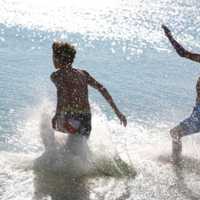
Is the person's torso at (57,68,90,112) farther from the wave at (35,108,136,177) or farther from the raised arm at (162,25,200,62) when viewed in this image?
the raised arm at (162,25,200,62)

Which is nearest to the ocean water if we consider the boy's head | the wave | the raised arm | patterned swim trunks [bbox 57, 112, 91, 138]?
the wave

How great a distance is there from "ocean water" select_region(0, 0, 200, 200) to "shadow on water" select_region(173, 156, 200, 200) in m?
0.01

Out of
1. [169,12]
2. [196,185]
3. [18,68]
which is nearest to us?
[196,185]

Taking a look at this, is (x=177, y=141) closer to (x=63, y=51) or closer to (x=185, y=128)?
(x=185, y=128)

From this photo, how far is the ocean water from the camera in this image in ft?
20.1

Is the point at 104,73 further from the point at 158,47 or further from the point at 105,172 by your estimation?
the point at 105,172

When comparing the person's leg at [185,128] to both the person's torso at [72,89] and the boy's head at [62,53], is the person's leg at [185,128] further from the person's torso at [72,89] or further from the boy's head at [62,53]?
the boy's head at [62,53]

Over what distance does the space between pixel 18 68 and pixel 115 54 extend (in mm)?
3794

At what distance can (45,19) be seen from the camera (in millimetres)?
23969

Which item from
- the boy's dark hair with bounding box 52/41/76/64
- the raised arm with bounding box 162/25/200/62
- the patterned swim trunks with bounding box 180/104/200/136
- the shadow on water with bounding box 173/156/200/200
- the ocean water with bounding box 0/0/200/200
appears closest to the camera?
the shadow on water with bounding box 173/156/200/200

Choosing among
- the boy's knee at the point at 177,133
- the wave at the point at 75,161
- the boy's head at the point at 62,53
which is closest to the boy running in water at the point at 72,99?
the boy's head at the point at 62,53

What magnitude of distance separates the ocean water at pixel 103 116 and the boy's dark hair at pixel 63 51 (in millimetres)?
927

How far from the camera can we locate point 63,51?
20.7 ft

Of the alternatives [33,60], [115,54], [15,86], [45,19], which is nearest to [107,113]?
[15,86]
